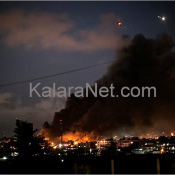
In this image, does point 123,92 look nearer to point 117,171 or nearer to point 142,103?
point 142,103

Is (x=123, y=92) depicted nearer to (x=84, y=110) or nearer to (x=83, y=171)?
(x=84, y=110)

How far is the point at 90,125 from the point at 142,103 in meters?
11.2

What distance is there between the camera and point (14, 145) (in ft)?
59.8

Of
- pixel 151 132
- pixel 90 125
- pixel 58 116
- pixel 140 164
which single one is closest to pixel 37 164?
pixel 140 164

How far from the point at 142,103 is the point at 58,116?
1080 inches

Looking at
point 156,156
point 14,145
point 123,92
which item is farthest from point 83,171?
point 123,92

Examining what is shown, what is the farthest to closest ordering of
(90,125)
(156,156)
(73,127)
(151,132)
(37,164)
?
(73,127), (151,132), (90,125), (37,164), (156,156)

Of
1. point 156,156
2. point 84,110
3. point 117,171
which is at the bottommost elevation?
point 117,171

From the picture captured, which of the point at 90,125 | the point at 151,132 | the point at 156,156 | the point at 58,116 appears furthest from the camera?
the point at 58,116

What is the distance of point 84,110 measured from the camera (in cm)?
5575

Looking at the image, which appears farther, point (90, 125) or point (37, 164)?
point (90, 125)

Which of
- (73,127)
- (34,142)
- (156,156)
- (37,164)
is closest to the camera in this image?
(156,156)

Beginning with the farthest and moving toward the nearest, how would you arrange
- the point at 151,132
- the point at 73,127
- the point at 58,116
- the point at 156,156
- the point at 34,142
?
the point at 58,116, the point at 73,127, the point at 151,132, the point at 34,142, the point at 156,156

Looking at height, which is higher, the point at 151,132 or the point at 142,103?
the point at 142,103
